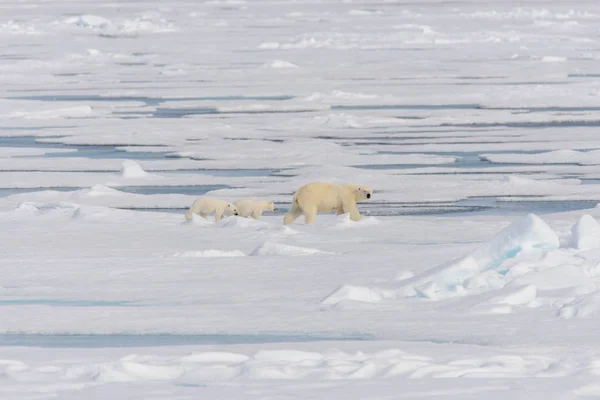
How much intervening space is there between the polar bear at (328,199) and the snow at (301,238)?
98mm

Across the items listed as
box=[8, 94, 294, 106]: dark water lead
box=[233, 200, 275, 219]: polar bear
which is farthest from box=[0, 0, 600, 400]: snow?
box=[233, 200, 275, 219]: polar bear

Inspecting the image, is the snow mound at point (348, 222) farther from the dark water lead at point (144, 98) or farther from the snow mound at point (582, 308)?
the dark water lead at point (144, 98)

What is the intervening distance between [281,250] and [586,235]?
1.56 meters

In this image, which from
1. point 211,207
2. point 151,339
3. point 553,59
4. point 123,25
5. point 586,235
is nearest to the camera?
point 151,339

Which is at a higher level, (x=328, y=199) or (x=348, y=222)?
(x=328, y=199)

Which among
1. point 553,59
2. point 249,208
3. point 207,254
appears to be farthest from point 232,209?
point 553,59

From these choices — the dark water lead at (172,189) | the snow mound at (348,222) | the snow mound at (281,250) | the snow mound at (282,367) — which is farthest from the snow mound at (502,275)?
the dark water lead at (172,189)

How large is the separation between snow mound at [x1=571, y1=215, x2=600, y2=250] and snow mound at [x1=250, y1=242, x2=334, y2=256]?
1379 millimetres

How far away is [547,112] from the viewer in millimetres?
15305

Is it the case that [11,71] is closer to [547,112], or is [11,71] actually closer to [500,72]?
[500,72]

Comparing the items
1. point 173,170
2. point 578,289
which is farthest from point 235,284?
point 173,170

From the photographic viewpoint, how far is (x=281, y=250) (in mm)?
6234

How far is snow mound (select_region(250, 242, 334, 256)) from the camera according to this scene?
6227mm

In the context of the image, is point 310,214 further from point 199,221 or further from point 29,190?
point 29,190
